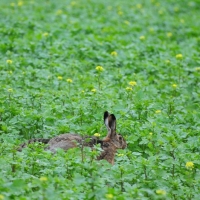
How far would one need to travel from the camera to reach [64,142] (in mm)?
6137

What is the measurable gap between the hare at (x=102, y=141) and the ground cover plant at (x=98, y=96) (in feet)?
0.41

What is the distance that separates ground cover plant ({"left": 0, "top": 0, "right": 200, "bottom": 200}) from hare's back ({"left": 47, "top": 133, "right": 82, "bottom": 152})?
0.38ft

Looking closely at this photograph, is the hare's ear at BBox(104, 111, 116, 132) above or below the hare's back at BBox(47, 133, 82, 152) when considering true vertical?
above

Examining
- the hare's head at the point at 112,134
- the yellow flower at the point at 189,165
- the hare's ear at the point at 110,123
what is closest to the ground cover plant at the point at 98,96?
the yellow flower at the point at 189,165

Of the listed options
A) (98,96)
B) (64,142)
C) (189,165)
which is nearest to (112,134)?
(64,142)

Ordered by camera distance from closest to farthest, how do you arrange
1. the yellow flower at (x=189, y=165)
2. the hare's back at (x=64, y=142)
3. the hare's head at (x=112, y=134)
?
the yellow flower at (x=189, y=165), the hare's back at (x=64, y=142), the hare's head at (x=112, y=134)

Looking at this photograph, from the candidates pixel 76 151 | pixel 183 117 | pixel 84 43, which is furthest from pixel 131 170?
pixel 84 43

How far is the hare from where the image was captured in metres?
6.13

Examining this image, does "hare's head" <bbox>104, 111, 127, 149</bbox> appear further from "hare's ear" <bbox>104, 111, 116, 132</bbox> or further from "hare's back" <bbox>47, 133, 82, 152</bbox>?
"hare's back" <bbox>47, 133, 82, 152</bbox>

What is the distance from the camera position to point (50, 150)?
6055 mm

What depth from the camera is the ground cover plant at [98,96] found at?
17.7 ft

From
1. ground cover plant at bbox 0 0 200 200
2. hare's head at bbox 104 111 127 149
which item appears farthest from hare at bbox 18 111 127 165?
ground cover plant at bbox 0 0 200 200

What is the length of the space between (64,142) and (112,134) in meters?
0.65

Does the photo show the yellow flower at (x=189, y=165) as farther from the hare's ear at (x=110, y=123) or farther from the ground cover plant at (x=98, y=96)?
the hare's ear at (x=110, y=123)
